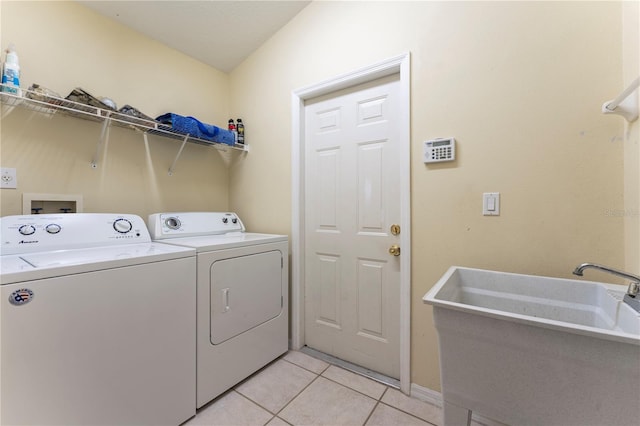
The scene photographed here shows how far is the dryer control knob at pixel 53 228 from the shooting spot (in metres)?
1.32

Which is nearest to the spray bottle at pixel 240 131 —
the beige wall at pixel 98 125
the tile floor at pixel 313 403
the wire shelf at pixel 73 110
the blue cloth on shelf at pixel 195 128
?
the blue cloth on shelf at pixel 195 128

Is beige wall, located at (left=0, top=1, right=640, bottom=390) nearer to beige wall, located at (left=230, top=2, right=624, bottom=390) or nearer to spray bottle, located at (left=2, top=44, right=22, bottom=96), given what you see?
beige wall, located at (left=230, top=2, right=624, bottom=390)

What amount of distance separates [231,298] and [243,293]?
90mm

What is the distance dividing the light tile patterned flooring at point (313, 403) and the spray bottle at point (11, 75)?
1941 mm

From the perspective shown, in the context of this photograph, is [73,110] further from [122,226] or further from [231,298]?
[231,298]

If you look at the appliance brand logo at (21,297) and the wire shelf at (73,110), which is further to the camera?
the wire shelf at (73,110)

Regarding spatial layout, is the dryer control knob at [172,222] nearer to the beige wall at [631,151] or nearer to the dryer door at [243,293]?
the dryer door at [243,293]

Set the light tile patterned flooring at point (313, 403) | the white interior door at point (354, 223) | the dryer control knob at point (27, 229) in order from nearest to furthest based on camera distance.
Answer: the dryer control knob at point (27, 229)
the light tile patterned flooring at point (313, 403)
the white interior door at point (354, 223)

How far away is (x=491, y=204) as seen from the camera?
1.36 metres

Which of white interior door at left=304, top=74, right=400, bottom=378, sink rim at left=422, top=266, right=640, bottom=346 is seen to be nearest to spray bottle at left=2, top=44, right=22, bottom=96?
white interior door at left=304, top=74, right=400, bottom=378

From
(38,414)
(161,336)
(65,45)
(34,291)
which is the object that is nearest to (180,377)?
(161,336)

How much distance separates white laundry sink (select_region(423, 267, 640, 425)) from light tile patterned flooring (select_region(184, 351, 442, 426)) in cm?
70

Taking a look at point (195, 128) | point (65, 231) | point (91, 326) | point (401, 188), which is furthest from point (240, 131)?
point (91, 326)

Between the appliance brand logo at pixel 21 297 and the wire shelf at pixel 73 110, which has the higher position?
the wire shelf at pixel 73 110
